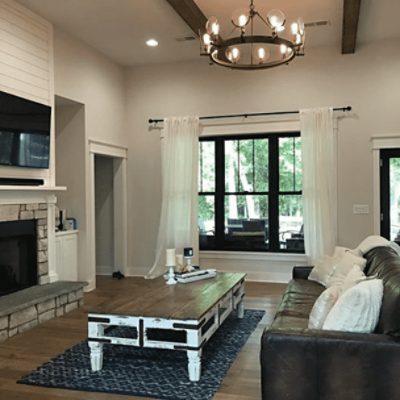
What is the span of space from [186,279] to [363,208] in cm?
332

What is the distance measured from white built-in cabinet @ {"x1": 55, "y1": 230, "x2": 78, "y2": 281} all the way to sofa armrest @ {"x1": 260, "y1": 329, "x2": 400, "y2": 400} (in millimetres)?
3984

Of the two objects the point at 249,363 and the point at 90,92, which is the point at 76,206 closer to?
the point at 90,92

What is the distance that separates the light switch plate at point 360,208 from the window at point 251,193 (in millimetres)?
807

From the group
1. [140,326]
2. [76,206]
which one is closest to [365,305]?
[140,326]

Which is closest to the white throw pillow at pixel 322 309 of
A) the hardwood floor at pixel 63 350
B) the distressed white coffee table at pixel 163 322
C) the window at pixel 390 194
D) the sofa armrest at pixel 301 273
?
the hardwood floor at pixel 63 350

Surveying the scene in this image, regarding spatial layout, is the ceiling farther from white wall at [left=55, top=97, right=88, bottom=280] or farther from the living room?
white wall at [left=55, top=97, right=88, bottom=280]

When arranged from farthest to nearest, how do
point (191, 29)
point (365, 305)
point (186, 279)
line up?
1. point (191, 29)
2. point (186, 279)
3. point (365, 305)

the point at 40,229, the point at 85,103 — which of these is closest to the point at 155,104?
the point at 85,103

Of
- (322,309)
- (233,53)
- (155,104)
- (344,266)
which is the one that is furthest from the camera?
(155,104)

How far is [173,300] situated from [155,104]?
14.7 feet

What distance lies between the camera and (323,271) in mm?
4797

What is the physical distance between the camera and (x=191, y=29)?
19.4ft

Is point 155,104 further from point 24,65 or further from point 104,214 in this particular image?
point 24,65

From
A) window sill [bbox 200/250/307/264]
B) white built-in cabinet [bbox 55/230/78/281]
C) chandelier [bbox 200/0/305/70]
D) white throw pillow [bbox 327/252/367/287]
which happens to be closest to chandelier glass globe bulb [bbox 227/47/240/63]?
chandelier [bbox 200/0/305/70]
